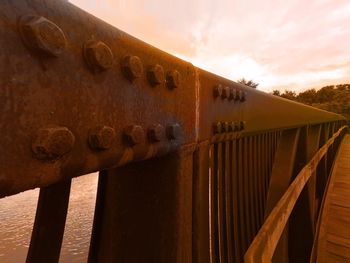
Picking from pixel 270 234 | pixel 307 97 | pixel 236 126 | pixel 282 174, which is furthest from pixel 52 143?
pixel 307 97

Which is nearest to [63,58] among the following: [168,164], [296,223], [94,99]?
[94,99]

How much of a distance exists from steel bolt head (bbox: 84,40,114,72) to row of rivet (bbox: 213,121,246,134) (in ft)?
1.83

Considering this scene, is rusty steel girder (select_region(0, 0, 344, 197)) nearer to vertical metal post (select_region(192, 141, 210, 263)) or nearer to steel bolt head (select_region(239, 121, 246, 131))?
vertical metal post (select_region(192, 141, 210, 263))

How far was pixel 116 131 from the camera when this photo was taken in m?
0.46

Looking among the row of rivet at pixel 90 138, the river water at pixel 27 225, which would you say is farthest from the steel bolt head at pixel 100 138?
the river water at pixel 27 225

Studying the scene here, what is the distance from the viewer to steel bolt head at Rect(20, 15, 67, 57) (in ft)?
0.99

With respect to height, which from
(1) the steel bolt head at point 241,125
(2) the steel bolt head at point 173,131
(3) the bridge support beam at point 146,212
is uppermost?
(1) the steel bolt head at point 241,125

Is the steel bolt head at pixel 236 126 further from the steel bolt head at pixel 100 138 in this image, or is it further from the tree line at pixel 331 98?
the tree line at pixel 331 98

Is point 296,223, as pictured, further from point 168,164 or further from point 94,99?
point 94,99

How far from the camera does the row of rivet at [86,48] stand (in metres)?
0.31

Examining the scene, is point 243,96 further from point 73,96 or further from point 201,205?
point 73,96

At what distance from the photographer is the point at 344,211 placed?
4301 millimetres

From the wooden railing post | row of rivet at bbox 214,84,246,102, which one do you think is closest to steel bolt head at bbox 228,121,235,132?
row of rivet at bbox 214,84,246,102

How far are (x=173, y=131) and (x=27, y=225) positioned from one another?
284 cm
